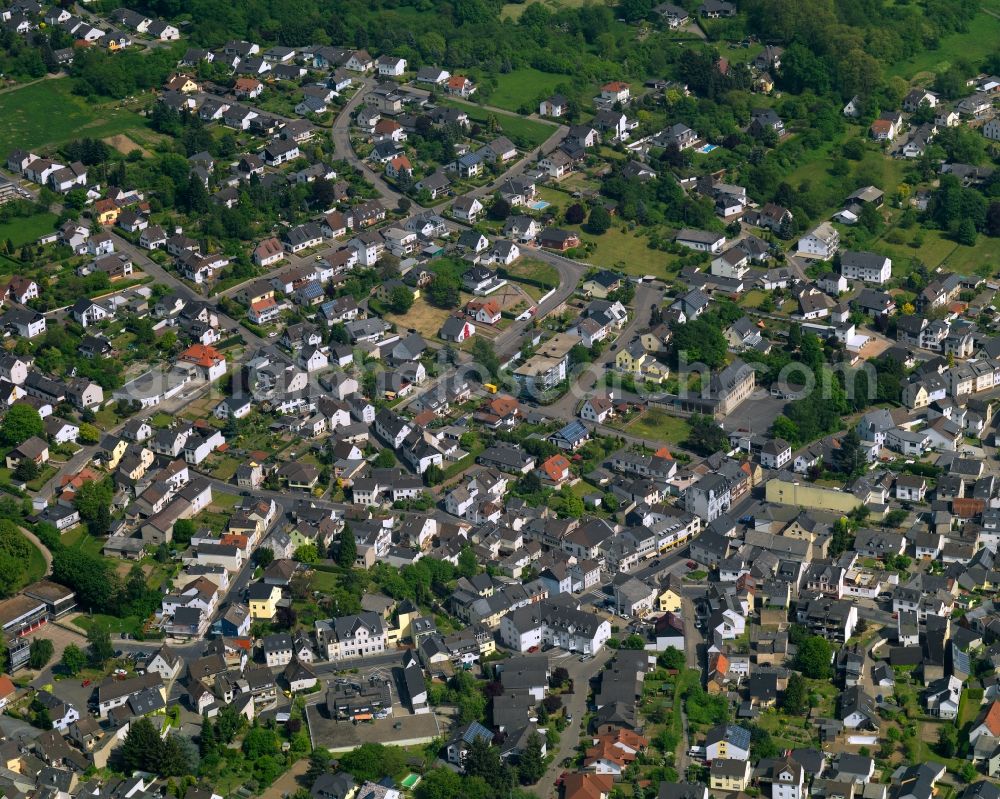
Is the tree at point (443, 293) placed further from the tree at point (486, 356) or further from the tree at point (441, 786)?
the tree at point (441, 786)

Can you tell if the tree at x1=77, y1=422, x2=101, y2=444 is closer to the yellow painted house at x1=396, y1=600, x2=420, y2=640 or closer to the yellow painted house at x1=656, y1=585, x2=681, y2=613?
the yellow painted house at x1=396, y1=600, x2=420, y2=640

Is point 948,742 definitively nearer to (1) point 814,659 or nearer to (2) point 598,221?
(1) point 814,659

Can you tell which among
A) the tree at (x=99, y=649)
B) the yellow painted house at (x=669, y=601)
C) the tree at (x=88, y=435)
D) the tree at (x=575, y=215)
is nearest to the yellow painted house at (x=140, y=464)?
the tree at (x=88, y=435)

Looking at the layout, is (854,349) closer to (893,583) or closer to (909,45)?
(893,583)

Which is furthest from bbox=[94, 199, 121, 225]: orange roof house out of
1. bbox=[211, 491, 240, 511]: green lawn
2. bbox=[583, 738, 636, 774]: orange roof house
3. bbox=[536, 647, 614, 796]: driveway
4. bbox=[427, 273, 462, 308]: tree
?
bbox=[583, 738, 636, 774]: orange roof house

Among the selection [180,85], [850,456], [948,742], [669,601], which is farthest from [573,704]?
[180,85]

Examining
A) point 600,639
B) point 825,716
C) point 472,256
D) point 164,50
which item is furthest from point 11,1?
point 825,716
